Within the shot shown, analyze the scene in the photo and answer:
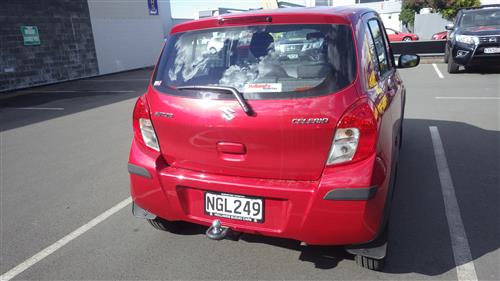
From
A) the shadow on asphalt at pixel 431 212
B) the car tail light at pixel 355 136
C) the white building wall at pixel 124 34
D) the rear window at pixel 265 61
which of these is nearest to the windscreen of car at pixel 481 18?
the shadow on asphalt at pixel 431 212

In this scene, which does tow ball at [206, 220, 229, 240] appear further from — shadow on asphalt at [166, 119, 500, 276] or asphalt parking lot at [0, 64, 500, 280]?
shadow on asphalt at [166, 119, 500, 276]

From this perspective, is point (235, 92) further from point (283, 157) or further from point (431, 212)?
point (431, 212)

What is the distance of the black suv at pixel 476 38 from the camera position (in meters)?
10.8

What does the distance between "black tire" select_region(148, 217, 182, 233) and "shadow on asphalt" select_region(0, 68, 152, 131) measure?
608 cm

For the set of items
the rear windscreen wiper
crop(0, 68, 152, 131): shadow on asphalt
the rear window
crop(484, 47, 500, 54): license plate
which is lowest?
crop(0, 68, 152, 131): shadow on asphalt

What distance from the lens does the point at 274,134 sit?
237 centimetres

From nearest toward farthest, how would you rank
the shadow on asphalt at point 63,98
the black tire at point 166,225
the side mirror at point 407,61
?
the black tire at point 166,225 < the side mirror at point 407,61 < the shadow on asphalt at point 63,98

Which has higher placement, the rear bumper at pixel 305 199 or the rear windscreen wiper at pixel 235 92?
the rear windscreen wiper at pixel 235 92

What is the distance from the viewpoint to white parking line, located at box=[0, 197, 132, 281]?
9.49 feet

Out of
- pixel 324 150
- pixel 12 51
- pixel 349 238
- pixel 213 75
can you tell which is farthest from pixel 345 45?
pixel 12 51

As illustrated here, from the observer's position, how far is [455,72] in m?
12.3

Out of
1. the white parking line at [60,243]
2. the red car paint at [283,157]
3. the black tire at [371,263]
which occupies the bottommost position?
the white parking line at [60,243]

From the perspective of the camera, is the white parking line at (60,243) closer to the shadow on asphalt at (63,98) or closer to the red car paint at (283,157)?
the red car paint at (283,157)

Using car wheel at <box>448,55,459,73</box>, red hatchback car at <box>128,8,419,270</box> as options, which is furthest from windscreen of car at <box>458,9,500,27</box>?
red hatchback car at <box>128,8,419,270</box>
